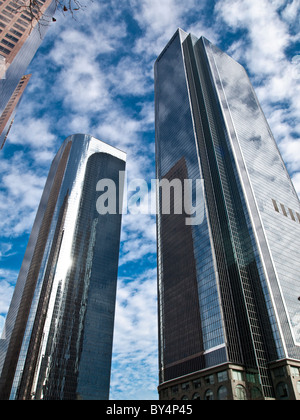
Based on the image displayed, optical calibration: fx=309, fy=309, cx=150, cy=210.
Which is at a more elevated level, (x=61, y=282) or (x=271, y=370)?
(x=61, y=282)

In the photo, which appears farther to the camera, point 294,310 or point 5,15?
point 5,15

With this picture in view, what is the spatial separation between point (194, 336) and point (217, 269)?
67.3ft

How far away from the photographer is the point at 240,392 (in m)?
71.2

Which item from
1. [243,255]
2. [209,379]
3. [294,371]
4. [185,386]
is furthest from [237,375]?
[243,255]

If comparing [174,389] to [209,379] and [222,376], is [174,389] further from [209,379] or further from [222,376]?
[222,376]

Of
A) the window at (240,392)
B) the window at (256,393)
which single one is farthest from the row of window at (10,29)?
the window at (256,393)

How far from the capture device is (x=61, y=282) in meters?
155

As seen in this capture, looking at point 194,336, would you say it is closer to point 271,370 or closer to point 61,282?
point 271,370

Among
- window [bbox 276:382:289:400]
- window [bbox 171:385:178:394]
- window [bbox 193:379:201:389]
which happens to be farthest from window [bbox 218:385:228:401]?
window [bbox 171:385:178:394]

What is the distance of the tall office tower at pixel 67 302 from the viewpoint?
134125 millimetres

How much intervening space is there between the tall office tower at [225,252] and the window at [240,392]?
0.20 m

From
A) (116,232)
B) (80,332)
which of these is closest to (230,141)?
(116,232)

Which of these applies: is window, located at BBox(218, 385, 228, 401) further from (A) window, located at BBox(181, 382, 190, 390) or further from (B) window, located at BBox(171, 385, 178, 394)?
(B) window, located at BBox(171, 385, 178, 394)

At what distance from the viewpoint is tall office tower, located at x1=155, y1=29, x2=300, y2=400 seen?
78062 millimetres
